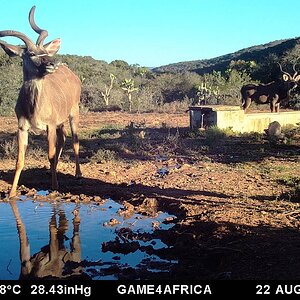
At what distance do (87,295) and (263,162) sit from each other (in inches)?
332

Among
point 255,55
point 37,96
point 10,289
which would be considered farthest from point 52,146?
point 255,55


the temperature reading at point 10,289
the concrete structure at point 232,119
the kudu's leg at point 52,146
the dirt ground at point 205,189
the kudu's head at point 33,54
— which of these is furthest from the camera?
the concrete structure at point 232,119

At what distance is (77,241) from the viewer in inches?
219

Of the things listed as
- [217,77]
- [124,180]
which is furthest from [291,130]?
[217,77]

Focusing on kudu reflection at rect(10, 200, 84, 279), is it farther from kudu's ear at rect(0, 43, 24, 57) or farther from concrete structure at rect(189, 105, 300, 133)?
concrete structure at rect(189, 105, 300, 133)

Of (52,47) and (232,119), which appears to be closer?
(52,47)

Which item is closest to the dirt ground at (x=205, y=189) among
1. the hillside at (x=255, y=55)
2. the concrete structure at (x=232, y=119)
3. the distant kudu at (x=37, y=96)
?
the distant kudu at (x=37, y=96)

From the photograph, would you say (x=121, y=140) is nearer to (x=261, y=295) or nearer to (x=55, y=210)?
(x=55, y=210)

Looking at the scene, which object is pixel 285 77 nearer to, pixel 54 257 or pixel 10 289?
pixel 54 257

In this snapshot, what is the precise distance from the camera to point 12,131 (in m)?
18.8

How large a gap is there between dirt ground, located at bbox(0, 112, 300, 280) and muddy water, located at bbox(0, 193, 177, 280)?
0.26 m

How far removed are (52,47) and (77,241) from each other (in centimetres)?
392

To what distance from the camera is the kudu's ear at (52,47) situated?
789 centimetres

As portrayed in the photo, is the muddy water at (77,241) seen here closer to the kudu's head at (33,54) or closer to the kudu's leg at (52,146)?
the kudu's leg at (52,146)
